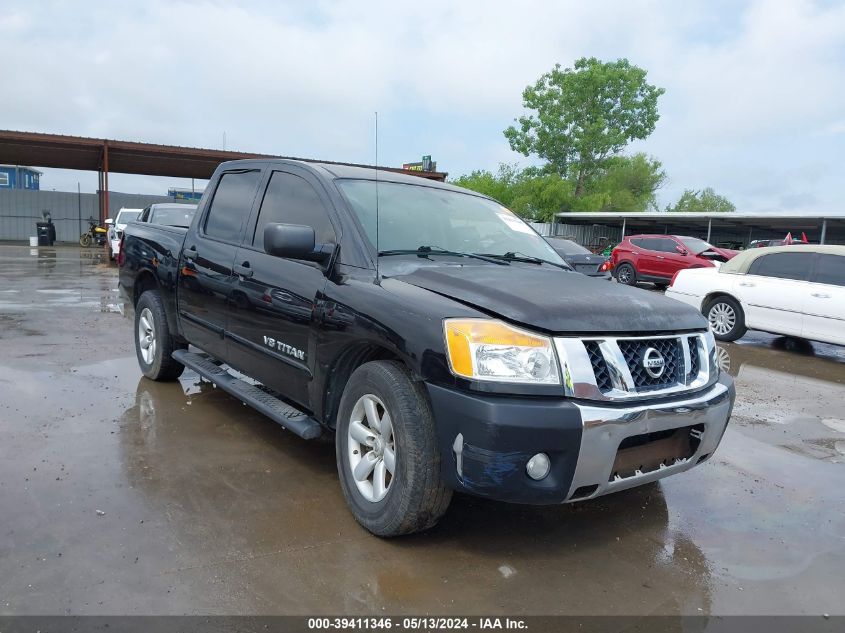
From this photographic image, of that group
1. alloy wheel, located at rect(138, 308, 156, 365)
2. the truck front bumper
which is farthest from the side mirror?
alloy wheel, located at rect(138, 308, 156, 365)

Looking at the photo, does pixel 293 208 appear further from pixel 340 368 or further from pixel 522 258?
pixel 522 258

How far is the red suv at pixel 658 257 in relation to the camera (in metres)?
17.5

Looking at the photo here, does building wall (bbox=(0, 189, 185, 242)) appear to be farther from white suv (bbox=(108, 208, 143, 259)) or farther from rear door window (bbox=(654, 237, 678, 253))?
rear door window (bbox=(654, 237, 678, 253))

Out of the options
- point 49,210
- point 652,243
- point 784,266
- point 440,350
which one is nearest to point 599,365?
point 440,350

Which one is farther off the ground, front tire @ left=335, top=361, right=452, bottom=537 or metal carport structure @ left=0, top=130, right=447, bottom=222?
metal carport structure @ left=0, top=130, right=447, bottom=222

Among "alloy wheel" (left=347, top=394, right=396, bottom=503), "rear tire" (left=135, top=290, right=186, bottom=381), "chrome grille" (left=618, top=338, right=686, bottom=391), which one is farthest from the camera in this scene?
"rear tire" (left=135, top=290, right=186, bottom=381)

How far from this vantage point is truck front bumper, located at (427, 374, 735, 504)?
251 centimetres

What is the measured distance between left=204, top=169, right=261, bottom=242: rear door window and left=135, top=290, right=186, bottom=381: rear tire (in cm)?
100

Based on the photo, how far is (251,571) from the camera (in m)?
2.70

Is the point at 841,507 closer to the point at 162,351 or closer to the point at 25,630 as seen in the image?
the point at 25,630

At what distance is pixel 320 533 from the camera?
3.05 meters

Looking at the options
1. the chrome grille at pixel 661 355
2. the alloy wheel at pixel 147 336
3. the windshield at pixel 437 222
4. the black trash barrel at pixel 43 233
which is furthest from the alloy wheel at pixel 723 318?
the black trash barrel at pixel 43 233

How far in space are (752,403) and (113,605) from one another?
5.49 meters

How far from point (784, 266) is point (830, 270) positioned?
628 mm
